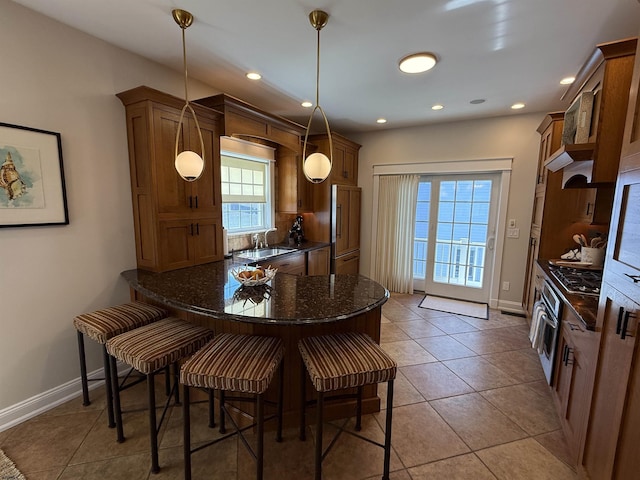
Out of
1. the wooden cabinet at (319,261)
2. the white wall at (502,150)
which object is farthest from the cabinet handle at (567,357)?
the wooden cabinet at (319,261)

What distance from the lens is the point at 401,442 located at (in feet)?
6.20

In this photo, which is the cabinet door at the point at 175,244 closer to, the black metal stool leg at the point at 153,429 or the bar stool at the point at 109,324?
the bar stool at the point at 109,324

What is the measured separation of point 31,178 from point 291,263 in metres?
2.42

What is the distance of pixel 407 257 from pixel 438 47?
10.4ft

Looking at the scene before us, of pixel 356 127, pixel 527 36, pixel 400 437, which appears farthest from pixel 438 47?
pixel 400 437

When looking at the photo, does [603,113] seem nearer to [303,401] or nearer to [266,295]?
[266,295]

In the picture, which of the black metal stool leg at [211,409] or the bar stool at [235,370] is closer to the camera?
the bar stool at [235,370]

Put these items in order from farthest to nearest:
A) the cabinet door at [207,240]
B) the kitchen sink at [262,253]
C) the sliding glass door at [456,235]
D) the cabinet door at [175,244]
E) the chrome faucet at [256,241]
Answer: the sliding glass door at [456,235] → the chrome faucet at [256,241] → the kitchen sink at [262,253] → the cabinet door at [207,240] → the cabinet door at [175,244]

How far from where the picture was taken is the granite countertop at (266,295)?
1568 millimetres

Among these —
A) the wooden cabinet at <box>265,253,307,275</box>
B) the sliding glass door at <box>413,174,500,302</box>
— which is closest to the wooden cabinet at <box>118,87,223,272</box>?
the wooden cabinet at <box>265,253,307,275</box>

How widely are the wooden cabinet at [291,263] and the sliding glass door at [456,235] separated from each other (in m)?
2.07

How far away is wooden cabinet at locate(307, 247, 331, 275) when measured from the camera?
13.2 feet

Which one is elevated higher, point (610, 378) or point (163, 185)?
point (163, 185)

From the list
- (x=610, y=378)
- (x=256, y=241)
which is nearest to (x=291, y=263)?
(x=256, y=241)
